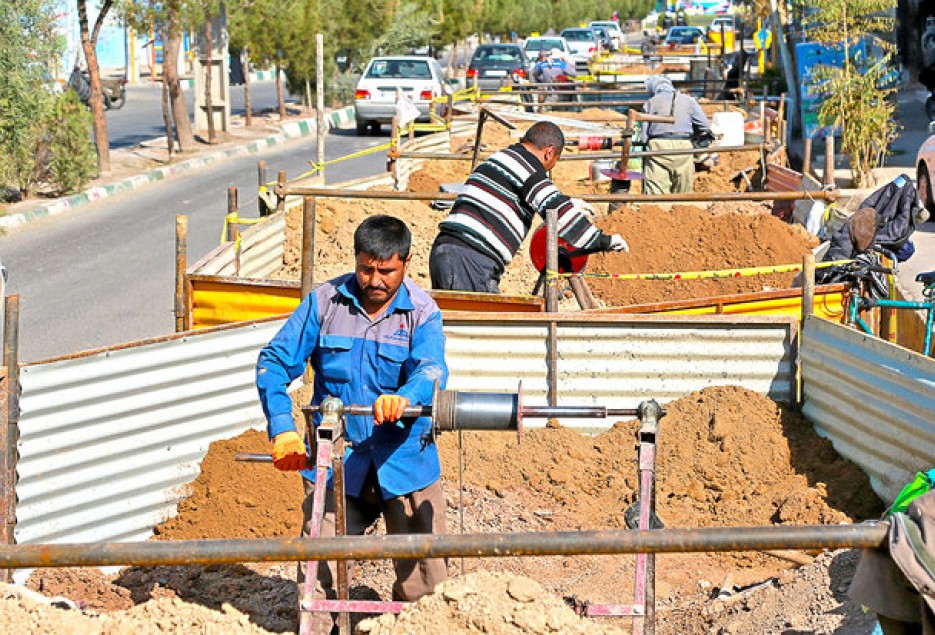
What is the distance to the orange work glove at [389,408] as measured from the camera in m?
4.08

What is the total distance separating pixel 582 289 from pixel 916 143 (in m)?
16.1

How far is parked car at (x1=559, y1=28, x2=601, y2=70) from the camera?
1882 inches

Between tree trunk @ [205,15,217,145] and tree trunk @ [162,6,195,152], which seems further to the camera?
tree trunk @ [205,15,217,145]

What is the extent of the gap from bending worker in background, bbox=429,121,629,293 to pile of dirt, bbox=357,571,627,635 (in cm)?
369

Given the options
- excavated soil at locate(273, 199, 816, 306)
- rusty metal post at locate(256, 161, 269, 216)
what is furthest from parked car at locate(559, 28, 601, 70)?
rusty metal post at locate(256, 161, 269, 216)

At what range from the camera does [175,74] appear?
956 inches

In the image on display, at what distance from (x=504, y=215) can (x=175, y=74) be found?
709 inches

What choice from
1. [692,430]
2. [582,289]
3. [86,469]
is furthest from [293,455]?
[582,289]

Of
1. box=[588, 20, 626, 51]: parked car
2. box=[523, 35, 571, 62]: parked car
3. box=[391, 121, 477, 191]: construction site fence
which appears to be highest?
box=[588, 20, 626, 51]: parked car

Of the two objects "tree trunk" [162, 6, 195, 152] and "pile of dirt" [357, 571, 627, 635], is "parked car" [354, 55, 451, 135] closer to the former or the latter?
"tree trunk" [162, 6, 195, 152]

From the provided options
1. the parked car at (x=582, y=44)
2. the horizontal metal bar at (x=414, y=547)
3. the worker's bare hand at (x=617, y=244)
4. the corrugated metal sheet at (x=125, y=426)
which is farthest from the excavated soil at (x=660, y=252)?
the parked car at (x=582, y=44)

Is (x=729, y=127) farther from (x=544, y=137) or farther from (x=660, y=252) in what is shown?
(x=544, y=137)

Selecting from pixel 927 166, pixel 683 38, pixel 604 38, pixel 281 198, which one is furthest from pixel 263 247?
pixel 604 38

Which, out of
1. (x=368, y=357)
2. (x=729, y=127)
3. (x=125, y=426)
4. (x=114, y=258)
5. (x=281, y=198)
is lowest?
(x=114, y=258)
